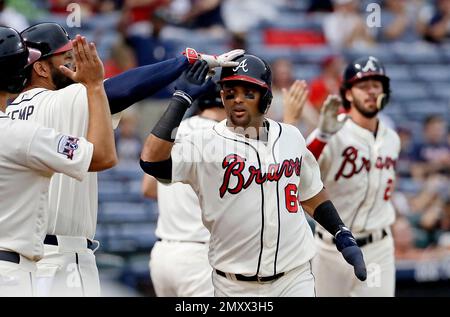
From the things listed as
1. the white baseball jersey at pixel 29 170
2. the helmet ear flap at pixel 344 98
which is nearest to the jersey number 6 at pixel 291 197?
the white baseball jersey at pixel 29 170

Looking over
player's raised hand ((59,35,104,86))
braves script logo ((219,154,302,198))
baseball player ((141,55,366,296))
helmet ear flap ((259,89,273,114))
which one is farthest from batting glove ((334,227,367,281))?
player's raised hand ((59,35,104,86))

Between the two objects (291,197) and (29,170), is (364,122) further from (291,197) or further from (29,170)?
(29,170)

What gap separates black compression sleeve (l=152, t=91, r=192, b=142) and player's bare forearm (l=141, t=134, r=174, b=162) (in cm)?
2

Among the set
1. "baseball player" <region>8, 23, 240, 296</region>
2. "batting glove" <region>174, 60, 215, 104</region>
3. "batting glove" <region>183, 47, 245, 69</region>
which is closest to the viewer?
"baseball player" <region>8, 23, 240, 296</region>

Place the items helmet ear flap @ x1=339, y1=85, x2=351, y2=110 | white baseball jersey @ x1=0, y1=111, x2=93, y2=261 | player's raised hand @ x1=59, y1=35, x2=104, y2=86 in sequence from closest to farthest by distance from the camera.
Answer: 1. white baseball jersey @ x1=0, y1=111, x2=93, y2=261
2. player's raised hand @ x1=59, y1=35, x2=104, y2=86
3. helmet ear flap @ x1=339, y1=85, x2=351, y2=110

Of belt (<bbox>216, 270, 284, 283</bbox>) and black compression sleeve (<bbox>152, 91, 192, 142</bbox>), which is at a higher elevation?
black compression sleeve (<bbox>152, 91, 192, 142</bbox>)

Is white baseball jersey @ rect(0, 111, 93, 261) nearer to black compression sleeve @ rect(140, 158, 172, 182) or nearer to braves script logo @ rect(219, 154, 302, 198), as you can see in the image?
black compression sleeve @ rect(140, 158, 172, 182)

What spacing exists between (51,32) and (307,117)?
5425 millimetres

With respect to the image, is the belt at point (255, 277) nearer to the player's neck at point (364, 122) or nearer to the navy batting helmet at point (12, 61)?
the navy batting helmet at point (12, 61)

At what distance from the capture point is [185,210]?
259 inches

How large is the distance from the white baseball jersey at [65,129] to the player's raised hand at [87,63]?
42cm

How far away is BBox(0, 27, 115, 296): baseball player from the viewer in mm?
4211

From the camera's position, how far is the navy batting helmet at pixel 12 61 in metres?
4.38
